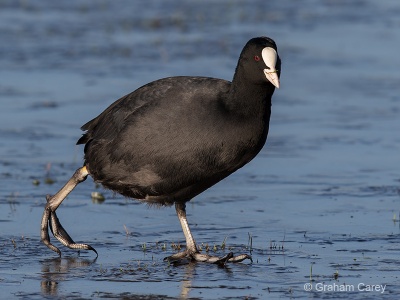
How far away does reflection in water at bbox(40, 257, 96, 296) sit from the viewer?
6.52 metres

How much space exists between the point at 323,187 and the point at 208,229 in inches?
70.0

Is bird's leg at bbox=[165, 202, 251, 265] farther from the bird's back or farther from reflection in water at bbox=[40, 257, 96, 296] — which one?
reflection in water at bbox=[40, 257, 96, 296]

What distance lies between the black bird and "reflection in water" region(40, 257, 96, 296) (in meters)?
0.18

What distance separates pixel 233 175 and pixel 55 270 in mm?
3526

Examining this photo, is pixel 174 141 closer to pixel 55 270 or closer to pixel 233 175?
pixel 55 270

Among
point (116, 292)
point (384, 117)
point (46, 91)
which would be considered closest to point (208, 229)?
point (116, 292)

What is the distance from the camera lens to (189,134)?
23.4 ft

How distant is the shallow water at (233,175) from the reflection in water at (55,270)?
2 centimetres

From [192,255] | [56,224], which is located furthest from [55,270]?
[192,255]

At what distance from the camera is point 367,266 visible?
7.04 m

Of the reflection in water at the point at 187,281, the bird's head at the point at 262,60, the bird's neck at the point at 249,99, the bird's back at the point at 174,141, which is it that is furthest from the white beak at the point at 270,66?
the reflection in water at the point at 187,281

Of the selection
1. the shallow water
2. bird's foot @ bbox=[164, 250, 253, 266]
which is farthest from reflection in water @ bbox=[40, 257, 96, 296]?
bird's foot @ bbox=[164, 250, 253, 266]

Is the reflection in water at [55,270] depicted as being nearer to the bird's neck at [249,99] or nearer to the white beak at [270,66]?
the bird's neck at [249,99]

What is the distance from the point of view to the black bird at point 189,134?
7098 mm
